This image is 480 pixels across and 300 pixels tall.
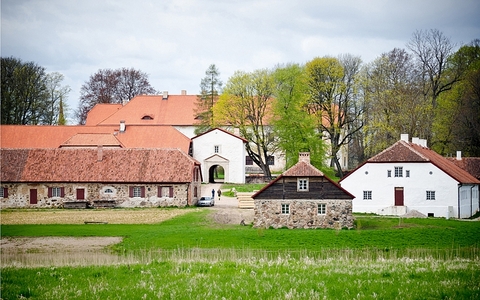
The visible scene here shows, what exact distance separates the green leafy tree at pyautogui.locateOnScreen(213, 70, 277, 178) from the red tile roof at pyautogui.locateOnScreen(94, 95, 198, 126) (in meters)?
8.53

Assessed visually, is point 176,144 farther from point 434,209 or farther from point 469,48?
point 469,48

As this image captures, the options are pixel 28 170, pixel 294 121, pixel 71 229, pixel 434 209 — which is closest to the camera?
pixel 71 229

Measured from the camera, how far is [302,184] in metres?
35.6

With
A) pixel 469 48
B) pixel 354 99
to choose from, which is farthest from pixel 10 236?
pixel 469 48

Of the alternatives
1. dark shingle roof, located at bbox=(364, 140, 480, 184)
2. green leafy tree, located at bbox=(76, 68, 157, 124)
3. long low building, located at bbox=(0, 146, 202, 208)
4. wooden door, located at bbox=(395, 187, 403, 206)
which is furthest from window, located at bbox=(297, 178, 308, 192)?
green leafy tree, located at bbox=(76, 68, 157, 124)

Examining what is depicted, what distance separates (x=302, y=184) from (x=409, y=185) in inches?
438

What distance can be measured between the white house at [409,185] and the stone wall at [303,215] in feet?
28.2

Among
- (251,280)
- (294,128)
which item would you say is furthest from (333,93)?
(251,280)

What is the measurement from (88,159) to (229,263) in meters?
30.6

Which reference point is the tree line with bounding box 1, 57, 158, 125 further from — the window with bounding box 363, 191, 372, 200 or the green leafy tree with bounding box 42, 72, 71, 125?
the window with bounding box 363, 191, 372, 200

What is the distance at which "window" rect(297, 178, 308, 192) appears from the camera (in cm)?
3547

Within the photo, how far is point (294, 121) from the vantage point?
5256 centimetres

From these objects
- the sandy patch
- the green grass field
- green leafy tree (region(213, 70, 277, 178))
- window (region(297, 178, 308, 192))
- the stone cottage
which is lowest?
the sandy patch

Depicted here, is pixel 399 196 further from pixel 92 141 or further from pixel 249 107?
pixel 92 141
